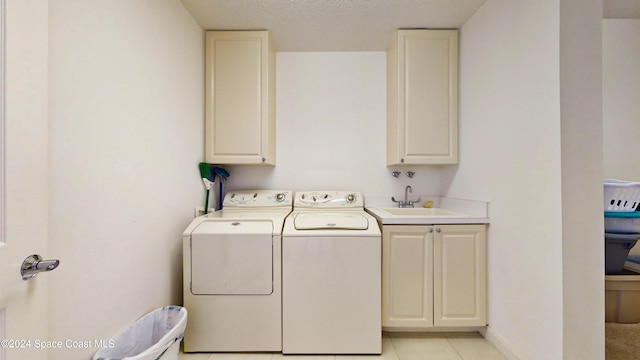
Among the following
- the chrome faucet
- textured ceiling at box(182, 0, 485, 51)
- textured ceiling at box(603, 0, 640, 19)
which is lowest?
the chrome faucet

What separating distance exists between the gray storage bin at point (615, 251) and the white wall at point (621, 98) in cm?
81

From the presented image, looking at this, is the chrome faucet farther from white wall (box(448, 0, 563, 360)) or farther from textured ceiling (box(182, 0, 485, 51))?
textured ceiling (box(182, 0, 485, 51))

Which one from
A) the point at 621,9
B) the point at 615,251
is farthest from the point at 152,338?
the point at 621,9

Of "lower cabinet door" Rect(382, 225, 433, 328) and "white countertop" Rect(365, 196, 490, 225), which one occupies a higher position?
"white countertop" Rect(365, 196, 490, 225)

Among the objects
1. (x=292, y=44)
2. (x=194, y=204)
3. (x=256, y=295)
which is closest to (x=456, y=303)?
(x=256, y=295)

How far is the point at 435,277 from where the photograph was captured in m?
1.78

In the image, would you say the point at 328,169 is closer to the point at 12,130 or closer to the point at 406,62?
the point at 406,62

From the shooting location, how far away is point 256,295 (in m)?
1.62

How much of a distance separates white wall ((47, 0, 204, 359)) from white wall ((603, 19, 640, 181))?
340 cm

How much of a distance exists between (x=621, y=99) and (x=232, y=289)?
3.40 metres

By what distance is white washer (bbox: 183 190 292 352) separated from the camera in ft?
5.29

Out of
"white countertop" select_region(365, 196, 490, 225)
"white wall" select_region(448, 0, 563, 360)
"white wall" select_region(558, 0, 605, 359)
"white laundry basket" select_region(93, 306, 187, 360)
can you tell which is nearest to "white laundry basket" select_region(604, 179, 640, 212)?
"white wall" select_region(558, 0, 605, 359)

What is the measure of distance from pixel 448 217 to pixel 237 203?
1.70 meters

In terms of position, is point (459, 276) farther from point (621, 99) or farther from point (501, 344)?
point (621, 99)
